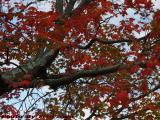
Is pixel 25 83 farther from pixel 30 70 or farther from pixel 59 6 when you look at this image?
pixel 59 6

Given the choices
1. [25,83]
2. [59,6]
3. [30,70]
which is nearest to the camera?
[25,83]

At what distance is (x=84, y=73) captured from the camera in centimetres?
1213

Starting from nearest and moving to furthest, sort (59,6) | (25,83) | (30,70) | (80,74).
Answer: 1. (80,74)
2. (25,83)
3. (30,70)
4. (59,6)

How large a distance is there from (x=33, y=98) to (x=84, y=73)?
214 centimetres

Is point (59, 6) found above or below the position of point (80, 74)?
above

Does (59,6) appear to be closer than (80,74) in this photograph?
No

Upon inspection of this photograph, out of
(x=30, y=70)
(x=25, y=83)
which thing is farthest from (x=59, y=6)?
(x=25, y=83)

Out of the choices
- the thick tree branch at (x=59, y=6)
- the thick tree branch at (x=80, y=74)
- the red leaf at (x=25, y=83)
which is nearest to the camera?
the thick tree branch at (x=80, y=74)

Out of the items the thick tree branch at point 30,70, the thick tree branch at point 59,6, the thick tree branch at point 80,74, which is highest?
the thick tree branch at point 59,6

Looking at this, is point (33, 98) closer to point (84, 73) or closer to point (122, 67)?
point (84, 73)

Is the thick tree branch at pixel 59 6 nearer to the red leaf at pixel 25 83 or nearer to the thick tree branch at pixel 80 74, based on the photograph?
the thick tree branch at pixel 80 74

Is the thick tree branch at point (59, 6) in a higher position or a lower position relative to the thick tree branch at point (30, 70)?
higher

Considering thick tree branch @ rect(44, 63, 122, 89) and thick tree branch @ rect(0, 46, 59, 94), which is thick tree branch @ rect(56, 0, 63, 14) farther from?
thick tree branch @ rect(44, 63, 122, 89)

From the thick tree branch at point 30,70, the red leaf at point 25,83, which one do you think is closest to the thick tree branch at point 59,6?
the thick tree branch at point 30,70
